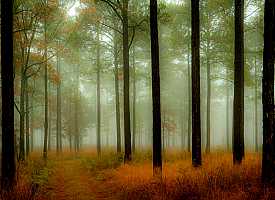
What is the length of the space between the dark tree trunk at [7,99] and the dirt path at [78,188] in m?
1.28

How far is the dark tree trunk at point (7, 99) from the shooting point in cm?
850

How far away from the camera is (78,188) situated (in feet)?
35.4

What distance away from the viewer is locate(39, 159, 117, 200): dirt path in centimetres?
927

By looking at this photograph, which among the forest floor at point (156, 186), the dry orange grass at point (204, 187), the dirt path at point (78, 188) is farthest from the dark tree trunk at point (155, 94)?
the dirt path at point (78, 188)

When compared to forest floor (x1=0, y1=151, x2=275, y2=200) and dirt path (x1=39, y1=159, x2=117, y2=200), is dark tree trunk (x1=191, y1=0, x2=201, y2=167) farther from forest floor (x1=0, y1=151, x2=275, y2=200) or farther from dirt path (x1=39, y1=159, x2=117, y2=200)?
dirt path (x1=39, y1=159, x2=117, y2=200)

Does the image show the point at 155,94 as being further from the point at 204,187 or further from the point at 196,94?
the point at 204,187

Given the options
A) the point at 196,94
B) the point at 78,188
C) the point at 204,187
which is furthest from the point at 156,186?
the point at 196,94

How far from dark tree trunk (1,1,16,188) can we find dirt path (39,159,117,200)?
128 centimetres

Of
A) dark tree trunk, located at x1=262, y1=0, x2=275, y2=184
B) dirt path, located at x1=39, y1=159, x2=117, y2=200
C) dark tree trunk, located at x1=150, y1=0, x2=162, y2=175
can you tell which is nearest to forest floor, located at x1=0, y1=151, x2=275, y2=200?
dirt path, located at x1=39, y1=159, x2=117, y2=200

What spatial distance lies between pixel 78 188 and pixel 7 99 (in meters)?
4.18

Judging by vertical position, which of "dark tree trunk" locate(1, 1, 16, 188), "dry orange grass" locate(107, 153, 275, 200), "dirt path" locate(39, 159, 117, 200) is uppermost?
"dark tree trunk" locate(1, 1, 16, 188)

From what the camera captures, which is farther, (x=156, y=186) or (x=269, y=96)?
(x=156, y=186)

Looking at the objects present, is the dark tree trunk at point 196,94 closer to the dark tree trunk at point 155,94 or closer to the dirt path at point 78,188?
the dark tree trunk at point 155,94

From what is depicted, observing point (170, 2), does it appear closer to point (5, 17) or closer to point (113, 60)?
point (113, 60)
